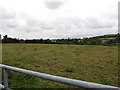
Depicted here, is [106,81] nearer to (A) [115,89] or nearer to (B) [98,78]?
(B) [98,78]

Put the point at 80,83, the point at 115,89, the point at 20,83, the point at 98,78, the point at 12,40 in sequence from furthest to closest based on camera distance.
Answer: the point at 12,40
the point at 98,78
the point at 20,83
the point at 80,83
the point at 115,89

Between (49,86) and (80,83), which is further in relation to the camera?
(49,86)

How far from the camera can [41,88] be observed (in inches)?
124

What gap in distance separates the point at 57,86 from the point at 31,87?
0.76 meters

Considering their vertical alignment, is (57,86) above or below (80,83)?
below

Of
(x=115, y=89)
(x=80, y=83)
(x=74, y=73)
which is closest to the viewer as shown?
(x=115, y=89)

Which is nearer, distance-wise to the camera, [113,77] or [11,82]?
[11,82]

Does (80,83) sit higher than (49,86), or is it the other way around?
(80,83)

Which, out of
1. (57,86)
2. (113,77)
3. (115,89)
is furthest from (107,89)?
(113,77)

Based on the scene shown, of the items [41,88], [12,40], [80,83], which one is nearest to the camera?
→ [80,83]

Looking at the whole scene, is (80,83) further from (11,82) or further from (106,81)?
(11,82)

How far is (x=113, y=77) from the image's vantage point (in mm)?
3914

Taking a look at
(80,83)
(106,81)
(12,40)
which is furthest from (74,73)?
(12,40)

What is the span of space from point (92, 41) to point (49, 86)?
70.1ft
